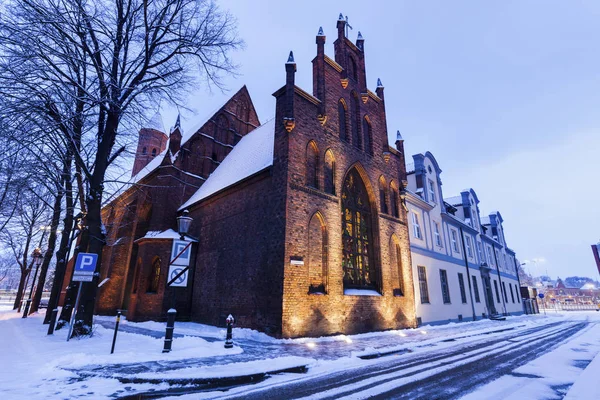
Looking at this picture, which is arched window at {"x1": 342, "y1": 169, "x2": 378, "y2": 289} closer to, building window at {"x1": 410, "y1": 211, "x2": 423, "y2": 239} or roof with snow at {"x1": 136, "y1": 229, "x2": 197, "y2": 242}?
building window at {"x1": 410, "y1": 211, "x2": 423, "y2": 239}

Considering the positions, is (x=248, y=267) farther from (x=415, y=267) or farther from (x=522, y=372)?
(x=415, y=267)

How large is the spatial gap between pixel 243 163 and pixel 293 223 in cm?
686

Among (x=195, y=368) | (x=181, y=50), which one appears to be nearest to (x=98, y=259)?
(x=195, y=368)

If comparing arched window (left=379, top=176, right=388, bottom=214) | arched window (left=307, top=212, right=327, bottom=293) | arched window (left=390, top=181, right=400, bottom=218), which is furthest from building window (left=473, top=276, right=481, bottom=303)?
arched window (left=307, top=212, right=327, bottom=293)

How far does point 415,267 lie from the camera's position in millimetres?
18422

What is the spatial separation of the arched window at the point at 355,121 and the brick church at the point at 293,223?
80 millimetres

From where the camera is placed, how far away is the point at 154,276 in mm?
16859

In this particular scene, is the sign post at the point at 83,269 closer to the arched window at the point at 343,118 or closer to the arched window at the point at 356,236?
the arched window at the point at 356,236

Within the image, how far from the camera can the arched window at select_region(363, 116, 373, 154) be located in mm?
17234

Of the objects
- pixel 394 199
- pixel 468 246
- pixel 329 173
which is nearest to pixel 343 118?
pixel 329 173

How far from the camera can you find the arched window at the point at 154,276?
1661 centimetres

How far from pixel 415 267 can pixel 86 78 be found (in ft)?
62.8

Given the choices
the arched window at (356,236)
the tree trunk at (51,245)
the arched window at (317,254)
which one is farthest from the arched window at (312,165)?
the tree trunk at (51,245)

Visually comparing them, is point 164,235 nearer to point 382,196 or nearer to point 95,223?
point 95,223
